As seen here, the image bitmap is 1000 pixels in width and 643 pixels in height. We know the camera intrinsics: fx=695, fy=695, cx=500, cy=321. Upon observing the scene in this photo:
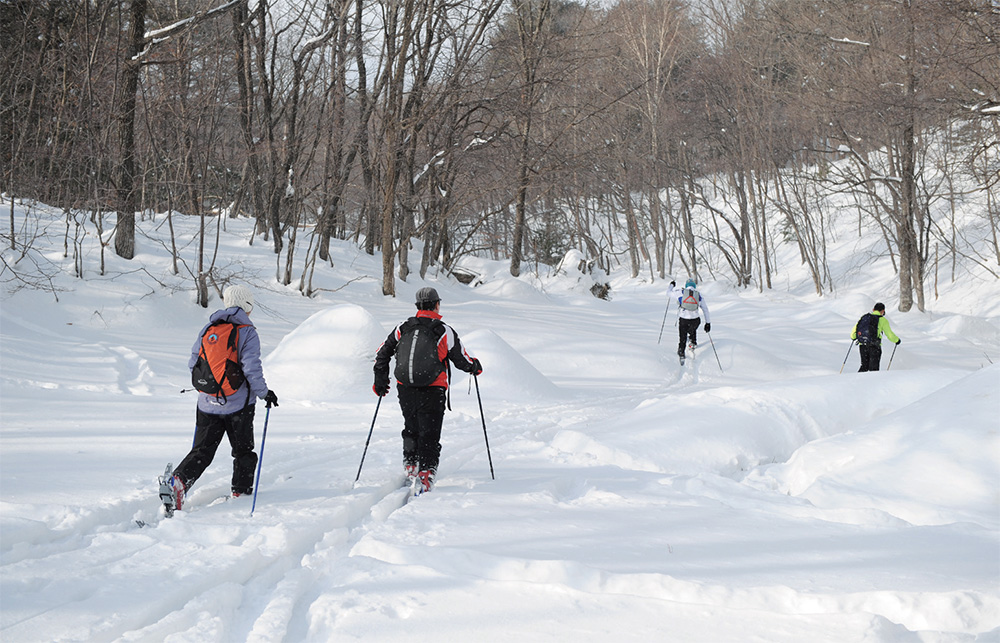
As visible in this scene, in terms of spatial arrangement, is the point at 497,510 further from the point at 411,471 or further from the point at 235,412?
the point at 235,412

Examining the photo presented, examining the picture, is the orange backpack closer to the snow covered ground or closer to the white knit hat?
the white knit hat

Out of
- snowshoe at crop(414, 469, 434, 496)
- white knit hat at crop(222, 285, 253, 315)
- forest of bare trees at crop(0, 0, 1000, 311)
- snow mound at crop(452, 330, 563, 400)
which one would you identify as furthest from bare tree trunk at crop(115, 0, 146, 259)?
snowshoe at crop(414, 469, 434, 496)

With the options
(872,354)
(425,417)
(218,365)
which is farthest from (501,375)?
(872,354)

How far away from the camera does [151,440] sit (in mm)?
6648

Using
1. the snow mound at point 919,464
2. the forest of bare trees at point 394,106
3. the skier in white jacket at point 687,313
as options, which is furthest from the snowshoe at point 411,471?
the skier in white jacket at point 687,313

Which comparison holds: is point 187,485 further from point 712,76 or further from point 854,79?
point 712,76

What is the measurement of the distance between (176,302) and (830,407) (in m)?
11.7

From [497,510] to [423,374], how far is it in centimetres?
124

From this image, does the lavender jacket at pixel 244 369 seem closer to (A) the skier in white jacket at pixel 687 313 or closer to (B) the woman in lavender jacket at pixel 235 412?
(B) the woman in lavender jacket at pixel 235 412

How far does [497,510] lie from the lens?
4.84 meters

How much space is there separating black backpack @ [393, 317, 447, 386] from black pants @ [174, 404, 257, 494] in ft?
3.86

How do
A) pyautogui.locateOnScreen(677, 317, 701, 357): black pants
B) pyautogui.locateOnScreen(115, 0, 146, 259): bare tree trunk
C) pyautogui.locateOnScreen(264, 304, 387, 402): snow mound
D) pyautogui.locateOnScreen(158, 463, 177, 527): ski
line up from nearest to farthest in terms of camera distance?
pyautogui.locateOnScreen(158, 463, 177, 527): ski
pyautogui.locateOnScreen(264, 304, 387, 402): snow mound
pyautogui.locateOnScreen(115, 0, 146, 259): bare tree trunk
pyautogui.locateOnScreen(677, 317, 701, 357): black pants

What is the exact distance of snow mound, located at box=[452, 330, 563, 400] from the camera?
1027 centimetres

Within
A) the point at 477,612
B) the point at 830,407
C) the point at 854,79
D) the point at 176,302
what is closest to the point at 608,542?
the point at 477,612
